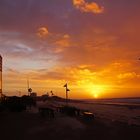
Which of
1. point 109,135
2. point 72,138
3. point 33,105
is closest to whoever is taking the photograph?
point 72,138

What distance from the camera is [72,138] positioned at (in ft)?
99.2

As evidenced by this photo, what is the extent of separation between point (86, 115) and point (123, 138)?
20464 millimetres

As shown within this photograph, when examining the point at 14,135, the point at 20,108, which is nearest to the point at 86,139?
the point at 14,135

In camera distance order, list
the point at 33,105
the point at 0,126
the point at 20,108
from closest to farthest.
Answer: the point at 0,126
the point at 20,108
the point at 33,105

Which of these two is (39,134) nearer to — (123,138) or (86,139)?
(86,139)

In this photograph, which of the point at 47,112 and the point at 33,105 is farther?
the point at 33,105

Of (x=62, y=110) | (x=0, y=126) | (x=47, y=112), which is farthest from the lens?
(x=62, y=110)

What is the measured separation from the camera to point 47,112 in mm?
50750

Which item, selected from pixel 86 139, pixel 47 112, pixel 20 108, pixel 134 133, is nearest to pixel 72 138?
pixel 86 139

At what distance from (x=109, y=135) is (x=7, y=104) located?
104 ft

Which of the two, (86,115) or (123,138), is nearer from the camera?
(123,138)

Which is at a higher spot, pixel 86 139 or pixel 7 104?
pixel 7 104

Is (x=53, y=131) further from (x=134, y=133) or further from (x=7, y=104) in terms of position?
(x=7, y=104)

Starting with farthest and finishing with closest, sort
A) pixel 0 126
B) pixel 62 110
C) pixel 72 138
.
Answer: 1. pixel 62 110
2. pixel 0 126
3. pixel 72 138
